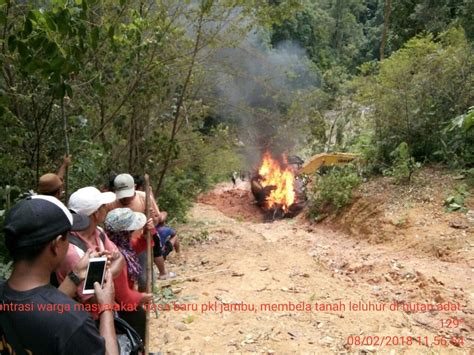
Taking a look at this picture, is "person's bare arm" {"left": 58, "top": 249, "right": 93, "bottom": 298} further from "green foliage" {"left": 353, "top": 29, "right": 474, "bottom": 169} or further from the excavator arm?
the excavator arm

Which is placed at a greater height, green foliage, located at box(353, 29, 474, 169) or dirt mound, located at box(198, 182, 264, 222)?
green foliage, located at box(353, 29, 474, 169)

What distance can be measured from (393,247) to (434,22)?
12228 millimetres

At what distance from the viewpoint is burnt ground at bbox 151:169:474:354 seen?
4.05 meters

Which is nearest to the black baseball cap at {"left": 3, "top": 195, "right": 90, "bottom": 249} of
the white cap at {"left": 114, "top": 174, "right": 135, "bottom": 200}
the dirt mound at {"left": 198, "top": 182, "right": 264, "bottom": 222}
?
the white cap at {"left": 114, "top": 174, "right": 135, "bottom": 200}

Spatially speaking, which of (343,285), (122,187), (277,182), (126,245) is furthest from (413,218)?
(277,182)

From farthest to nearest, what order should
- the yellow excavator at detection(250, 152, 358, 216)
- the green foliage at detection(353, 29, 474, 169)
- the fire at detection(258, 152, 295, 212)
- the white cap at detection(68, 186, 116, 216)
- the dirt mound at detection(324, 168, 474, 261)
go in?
the fire at detection(258, 152, 295, 212), the yellow excavator at detection(250, 152, 358, 216), the green foliage at detection(353, 29, 474, 169), the dirt mound at detection(324, 168, 474, 261), the white cap at detection(68, 186, 116, 216)

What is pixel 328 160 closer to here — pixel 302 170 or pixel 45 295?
pixel 302 170

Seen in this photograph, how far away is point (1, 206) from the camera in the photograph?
13.8 feet

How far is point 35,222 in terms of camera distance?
1.65 m

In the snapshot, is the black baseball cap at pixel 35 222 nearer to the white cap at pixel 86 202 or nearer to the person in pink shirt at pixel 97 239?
the person in pink shirt at pixel 97 239

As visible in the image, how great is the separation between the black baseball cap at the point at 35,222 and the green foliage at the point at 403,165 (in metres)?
9.17

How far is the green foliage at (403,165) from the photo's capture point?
31.6 ft

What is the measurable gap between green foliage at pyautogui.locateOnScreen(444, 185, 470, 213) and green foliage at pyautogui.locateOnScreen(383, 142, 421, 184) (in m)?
1.25

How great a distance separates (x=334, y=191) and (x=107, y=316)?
9724 millimetres
